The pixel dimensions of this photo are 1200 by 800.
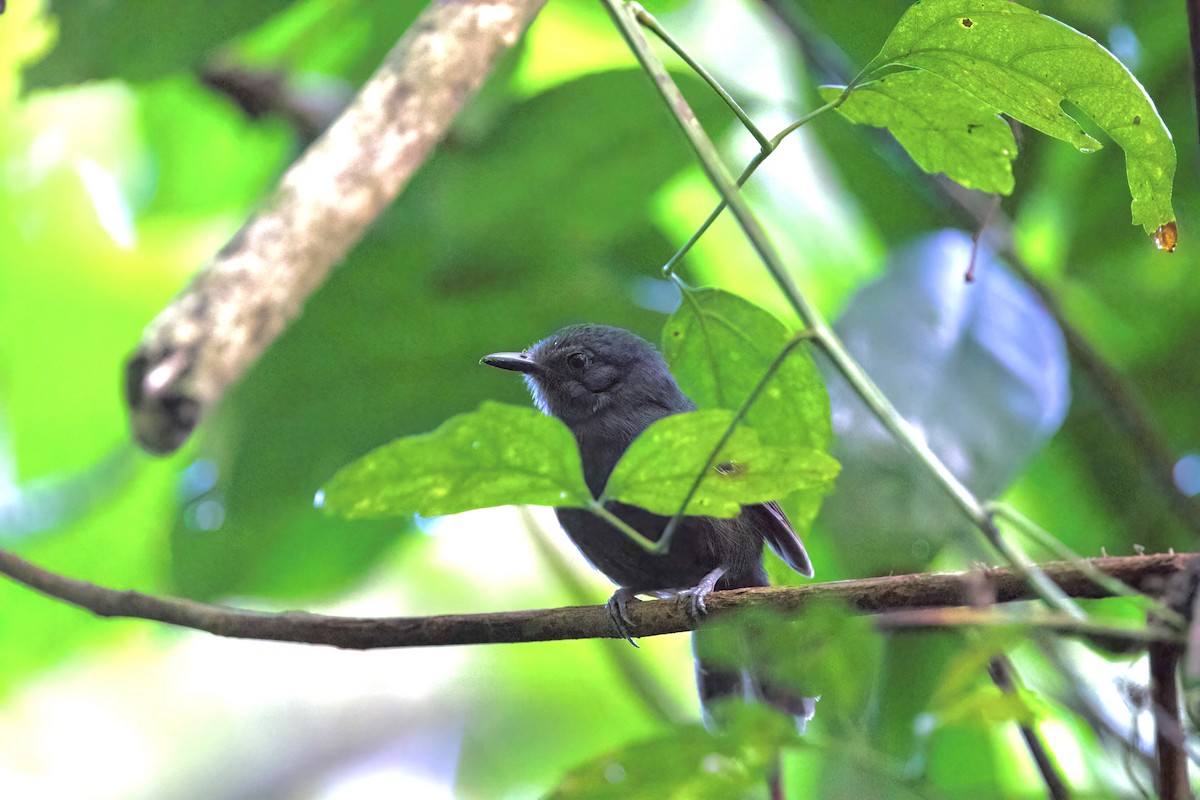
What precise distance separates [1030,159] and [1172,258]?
49cm

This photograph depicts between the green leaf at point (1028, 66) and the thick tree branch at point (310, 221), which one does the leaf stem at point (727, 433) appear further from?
the thick tree branch at point (310, 221)

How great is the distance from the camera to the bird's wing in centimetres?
270

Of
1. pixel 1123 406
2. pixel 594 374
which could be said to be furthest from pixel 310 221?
pixel 1123 406

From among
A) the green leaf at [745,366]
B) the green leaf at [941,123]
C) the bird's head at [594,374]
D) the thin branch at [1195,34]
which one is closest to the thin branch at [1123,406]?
the bird's head at [594,374]

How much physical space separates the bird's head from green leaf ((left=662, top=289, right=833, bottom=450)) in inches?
65.0

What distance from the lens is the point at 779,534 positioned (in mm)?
2771

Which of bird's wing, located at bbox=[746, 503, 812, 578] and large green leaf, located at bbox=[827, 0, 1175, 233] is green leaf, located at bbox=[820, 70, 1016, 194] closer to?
large green leaf, located at bbox=[827, 0, 1175, 233]

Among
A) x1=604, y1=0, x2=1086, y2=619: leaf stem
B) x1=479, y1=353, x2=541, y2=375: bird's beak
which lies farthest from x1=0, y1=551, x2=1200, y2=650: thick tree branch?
x1=479, y1=353, x2=541, y2=375: bird's beak

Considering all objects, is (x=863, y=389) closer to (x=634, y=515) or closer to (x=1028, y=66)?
(x=1028, y=66)

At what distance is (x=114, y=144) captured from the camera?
4.02 metres

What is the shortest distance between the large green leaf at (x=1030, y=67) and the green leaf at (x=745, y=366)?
38 centimetres

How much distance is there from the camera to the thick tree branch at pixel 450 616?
4.64ft

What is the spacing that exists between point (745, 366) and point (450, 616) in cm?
55

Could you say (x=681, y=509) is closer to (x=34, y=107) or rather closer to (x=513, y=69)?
(x=513, y=69)
